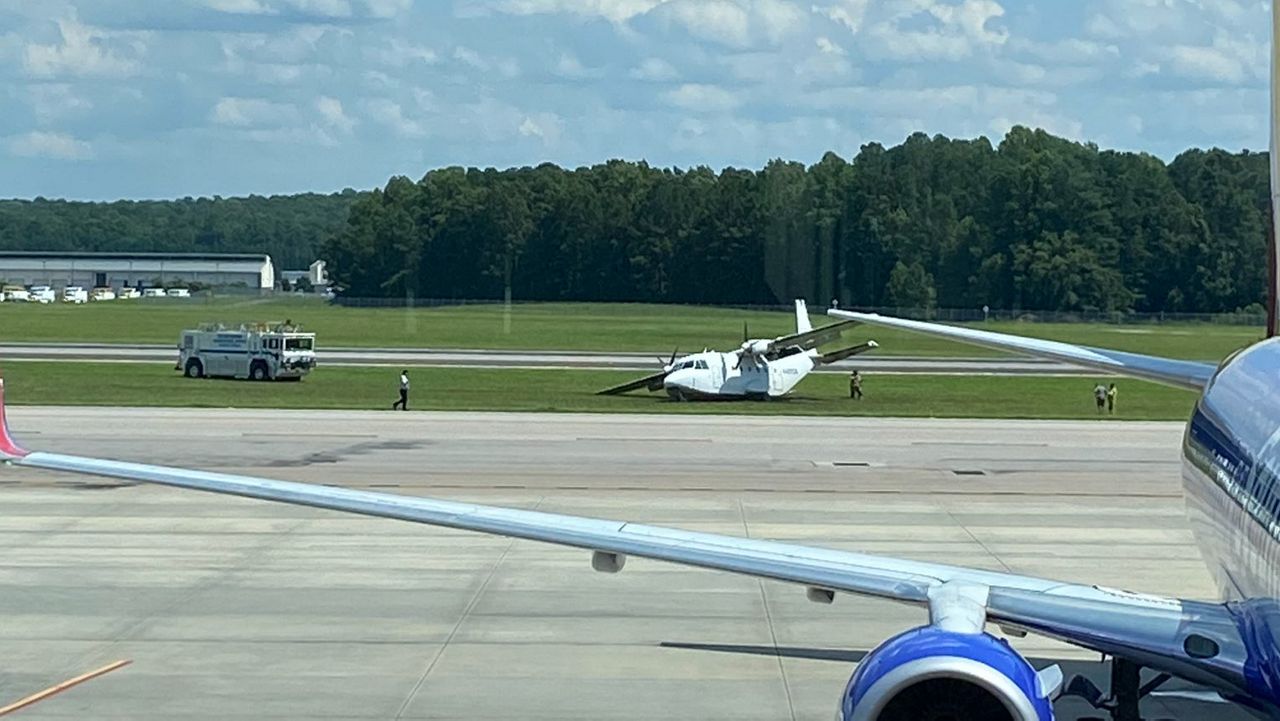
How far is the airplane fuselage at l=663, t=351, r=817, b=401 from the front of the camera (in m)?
66.5

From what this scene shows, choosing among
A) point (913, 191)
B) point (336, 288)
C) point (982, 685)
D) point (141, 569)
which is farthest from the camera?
point (336, 288)

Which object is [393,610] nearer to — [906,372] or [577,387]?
[577,387]

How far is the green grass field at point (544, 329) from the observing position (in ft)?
339

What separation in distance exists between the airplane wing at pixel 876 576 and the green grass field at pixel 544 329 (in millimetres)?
81839

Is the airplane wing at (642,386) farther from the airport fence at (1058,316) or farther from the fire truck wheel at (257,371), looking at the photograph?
the airport fence at (1058,316)

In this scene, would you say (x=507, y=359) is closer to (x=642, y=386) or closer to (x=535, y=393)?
(x=535, y=393)

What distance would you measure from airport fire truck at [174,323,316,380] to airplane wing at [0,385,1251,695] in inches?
2423

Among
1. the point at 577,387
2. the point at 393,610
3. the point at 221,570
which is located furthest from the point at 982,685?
the point at 577,387

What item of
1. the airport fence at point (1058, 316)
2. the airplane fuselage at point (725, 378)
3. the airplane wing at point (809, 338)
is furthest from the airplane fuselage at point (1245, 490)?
the airport fence at point (1058, 316)

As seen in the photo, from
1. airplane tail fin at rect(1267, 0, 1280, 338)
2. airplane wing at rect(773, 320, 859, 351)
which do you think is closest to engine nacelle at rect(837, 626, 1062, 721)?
airplane tail fin at rect(1267, 0, 1280, 338)

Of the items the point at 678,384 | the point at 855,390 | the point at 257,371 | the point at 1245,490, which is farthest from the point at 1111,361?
the point at 257,371

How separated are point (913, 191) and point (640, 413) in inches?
2984

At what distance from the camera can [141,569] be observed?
24.5 meters

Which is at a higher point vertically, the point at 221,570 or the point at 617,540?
the point at 617,540
